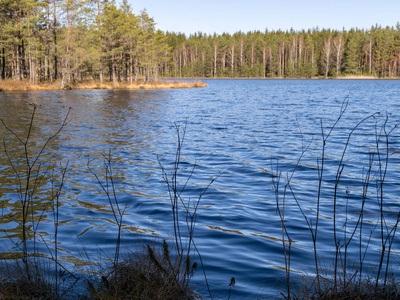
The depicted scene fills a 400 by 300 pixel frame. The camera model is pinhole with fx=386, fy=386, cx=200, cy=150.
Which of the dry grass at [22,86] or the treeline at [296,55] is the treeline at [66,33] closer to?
the dry grass at [22,86]

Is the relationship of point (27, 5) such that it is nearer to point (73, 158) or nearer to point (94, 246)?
point (73, 158)

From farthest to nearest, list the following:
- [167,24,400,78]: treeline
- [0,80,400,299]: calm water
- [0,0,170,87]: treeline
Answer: [167,24,400,78]: treeline < [0,0,170,87]: treeline < [0,80,400,299]: calm water

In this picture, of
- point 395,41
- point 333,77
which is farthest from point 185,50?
point 395,41

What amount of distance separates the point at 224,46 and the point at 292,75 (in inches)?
1060

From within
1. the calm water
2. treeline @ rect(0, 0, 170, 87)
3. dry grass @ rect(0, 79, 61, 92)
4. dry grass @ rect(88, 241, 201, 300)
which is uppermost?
treeline @ rect(0, 0, 170, 87)

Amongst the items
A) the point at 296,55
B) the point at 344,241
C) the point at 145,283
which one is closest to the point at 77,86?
the point at 344,241

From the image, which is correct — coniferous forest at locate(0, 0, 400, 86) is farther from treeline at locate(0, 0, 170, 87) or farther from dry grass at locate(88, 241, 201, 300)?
dry grass at locate(88, 241, 201, 300)

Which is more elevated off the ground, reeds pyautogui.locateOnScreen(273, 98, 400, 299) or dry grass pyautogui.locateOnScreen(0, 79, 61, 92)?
dry grass pyautogui.locateOnScreen(0, 79, 61, 92)

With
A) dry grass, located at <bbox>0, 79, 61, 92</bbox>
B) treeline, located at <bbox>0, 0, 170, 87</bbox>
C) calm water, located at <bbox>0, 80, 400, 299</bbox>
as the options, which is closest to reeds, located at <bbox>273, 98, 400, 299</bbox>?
calm water, located at <bbox>0, 80, 400, 299</bbox>

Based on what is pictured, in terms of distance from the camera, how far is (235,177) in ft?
29.3

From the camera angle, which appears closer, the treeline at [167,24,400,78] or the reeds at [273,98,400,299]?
the reeds at [273,98,400,299]

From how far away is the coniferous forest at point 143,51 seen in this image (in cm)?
4803

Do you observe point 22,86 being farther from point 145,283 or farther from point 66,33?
point 145,283

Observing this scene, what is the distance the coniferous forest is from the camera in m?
48.0
